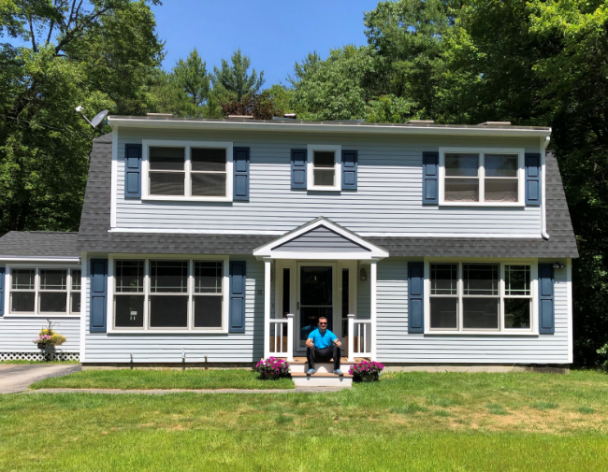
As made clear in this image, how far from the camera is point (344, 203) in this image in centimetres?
1241

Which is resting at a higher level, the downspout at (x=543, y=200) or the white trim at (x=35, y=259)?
the downspout at (x=543, y=200)

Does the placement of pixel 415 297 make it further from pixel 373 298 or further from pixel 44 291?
pixel 44 291

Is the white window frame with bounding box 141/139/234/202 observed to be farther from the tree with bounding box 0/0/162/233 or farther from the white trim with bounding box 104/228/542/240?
the tree with bounding box 0/0/162/233

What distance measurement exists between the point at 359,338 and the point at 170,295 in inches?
165

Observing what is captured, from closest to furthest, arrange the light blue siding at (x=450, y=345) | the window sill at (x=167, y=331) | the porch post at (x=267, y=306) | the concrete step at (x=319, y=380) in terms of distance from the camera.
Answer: the concrete step at (x=319, y=380), the porch post at (x=267, y=306), the window sill at (x=167, y=331), the light blue siding at (x=450, y=345)

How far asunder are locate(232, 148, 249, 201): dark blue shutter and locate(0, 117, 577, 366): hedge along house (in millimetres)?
32

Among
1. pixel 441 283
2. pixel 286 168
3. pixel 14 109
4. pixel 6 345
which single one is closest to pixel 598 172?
pixel 441 283

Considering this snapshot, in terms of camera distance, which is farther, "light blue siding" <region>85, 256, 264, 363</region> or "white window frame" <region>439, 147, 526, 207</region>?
"white window frame" <region>439, 147, 526, 207</region>

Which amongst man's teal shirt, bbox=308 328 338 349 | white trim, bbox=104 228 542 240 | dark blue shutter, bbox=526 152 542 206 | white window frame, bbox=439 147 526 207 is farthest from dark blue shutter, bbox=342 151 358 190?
dark blue shutter, bbox=526 152 542 206

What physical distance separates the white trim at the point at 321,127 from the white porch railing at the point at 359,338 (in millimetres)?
4201

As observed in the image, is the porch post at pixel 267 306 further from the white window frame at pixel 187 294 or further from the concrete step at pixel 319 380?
the white window frame at pixel 187 294

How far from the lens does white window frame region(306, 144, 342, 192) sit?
12336 mm

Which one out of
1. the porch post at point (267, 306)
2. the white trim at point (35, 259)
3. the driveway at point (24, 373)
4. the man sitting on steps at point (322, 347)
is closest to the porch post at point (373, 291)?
the man sitting on steps at point (322, 347)

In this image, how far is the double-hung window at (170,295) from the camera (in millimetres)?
11891
